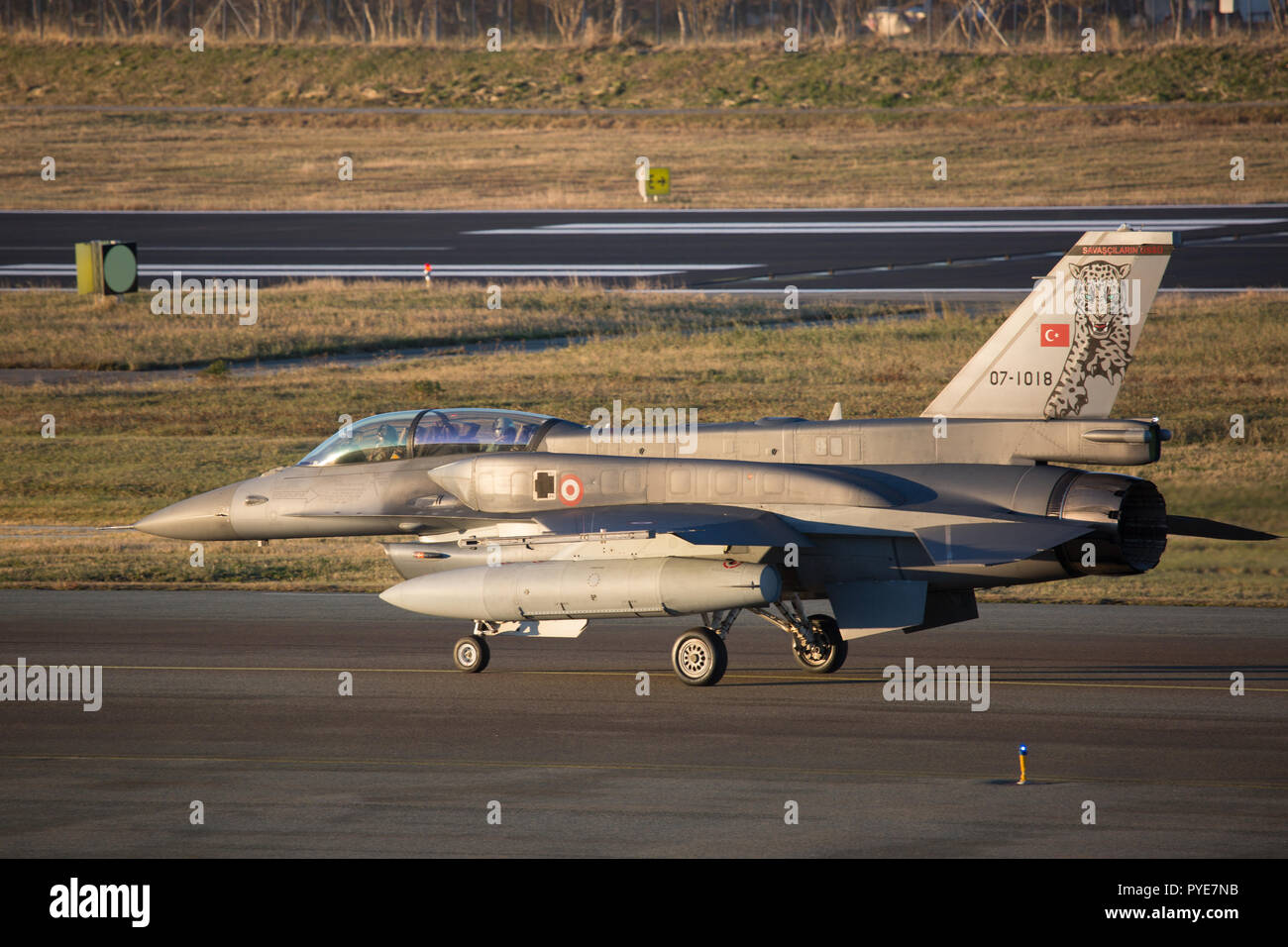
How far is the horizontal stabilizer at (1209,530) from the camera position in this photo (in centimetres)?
1567

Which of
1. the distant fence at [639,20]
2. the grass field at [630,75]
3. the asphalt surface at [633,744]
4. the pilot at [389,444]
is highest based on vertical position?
the distant fence at [639,20]

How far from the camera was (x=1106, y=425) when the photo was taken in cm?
1562

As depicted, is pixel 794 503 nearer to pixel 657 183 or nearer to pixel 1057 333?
pixel 1057 333

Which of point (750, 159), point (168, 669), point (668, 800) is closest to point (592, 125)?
point (750, 159)

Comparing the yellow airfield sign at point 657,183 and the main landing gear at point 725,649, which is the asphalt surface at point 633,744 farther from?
the yellow airfield sign at point 657,183

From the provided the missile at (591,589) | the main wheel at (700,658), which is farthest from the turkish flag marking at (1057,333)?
the main wheel at (700,658)

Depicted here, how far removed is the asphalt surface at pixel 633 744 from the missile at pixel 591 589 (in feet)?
2.76

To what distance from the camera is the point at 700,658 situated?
15.8 m

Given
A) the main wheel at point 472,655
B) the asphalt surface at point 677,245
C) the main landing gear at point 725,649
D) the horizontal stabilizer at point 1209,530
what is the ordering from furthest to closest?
the asphalt surface at point 677,245, the main wheel at point 472,655, the main landing gear at point 725,649, the horizontal stabilizer at point 1209,530

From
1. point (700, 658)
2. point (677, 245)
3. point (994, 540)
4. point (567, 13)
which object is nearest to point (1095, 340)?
point (994, 540)

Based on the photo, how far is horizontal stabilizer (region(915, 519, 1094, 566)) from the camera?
47.5 feet

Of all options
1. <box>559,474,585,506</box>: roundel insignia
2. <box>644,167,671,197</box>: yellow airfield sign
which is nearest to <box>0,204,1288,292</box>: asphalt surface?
<box>644,167,671,197</box>: yellow airfield sign
